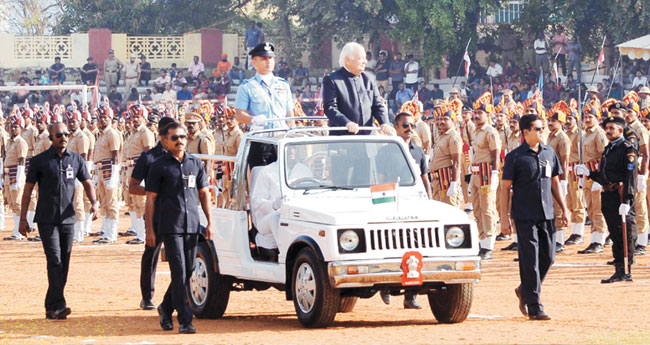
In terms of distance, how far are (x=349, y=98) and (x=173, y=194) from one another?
9.67 feet

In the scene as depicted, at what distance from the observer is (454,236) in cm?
1266

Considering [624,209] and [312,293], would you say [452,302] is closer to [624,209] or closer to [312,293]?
[312,293]

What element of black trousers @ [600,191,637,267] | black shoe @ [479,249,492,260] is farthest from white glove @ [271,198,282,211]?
black shoe @ [479,249,492,260]

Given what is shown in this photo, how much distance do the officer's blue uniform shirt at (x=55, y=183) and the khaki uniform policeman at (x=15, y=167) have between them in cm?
1116

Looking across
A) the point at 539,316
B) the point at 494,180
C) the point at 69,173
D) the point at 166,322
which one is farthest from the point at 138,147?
the point at 539,316

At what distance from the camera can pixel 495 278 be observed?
682 inches

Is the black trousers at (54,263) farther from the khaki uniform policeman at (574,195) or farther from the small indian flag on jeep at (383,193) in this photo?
the khaki uniform policeman at (574,195)

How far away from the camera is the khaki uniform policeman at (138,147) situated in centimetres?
2280

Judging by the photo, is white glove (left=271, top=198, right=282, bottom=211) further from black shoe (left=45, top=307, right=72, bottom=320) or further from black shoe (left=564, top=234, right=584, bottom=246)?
black shoe (left=564, top=234, right=584, bottom=246)

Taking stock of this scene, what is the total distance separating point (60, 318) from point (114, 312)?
77cm

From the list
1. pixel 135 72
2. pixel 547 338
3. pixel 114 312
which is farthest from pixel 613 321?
pixel 135 72

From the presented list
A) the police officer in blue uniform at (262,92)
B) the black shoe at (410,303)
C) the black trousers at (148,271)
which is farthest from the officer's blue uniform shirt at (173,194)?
the black shoe at (410,303)

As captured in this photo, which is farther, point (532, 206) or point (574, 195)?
point (574, 195)

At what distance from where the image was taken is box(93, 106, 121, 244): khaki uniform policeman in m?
23.3
